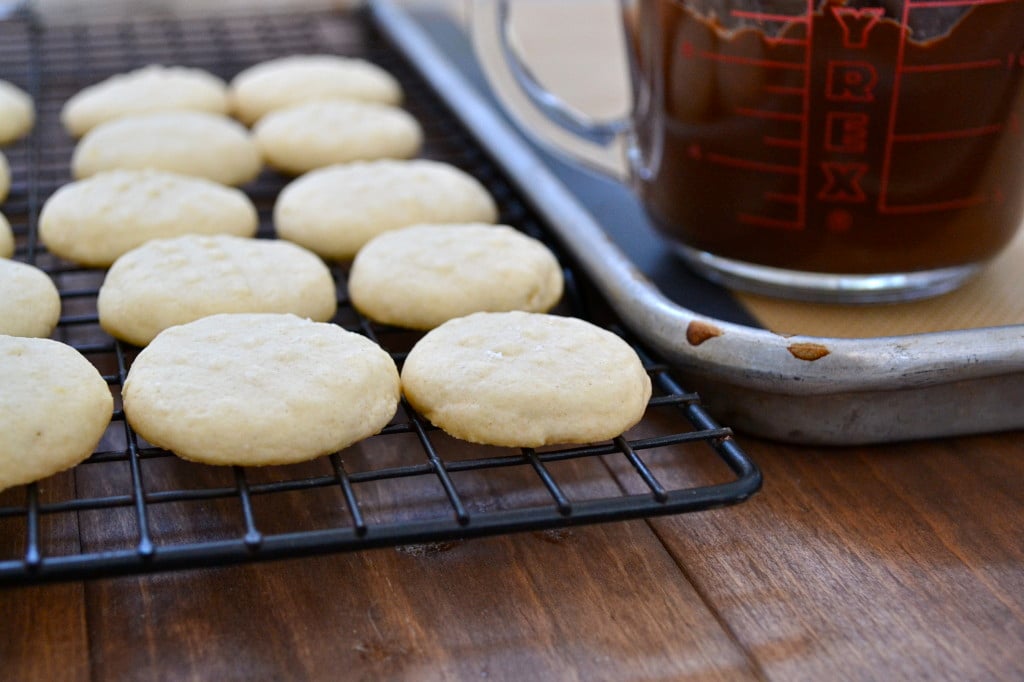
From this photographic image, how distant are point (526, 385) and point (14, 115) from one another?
2.67 ft

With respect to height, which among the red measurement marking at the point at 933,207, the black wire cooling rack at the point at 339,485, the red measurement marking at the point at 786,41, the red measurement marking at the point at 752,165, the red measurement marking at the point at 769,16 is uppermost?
the red measurement marking at the point at 769,16

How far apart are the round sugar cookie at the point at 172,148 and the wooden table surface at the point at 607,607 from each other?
589 mm

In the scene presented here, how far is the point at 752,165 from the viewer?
2.83 ft

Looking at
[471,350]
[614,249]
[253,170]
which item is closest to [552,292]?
[614,249]

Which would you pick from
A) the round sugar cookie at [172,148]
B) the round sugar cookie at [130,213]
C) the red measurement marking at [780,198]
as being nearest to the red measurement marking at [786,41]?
the red measurement marking at [780,198]

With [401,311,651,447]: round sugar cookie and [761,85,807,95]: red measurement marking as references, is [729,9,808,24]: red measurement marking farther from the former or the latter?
[401,311,651,447]: round sugar cookie

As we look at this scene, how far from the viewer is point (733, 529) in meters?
0.74

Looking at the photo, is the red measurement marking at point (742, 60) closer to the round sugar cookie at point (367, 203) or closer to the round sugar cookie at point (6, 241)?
the round sugar cookie at point (367, 203)

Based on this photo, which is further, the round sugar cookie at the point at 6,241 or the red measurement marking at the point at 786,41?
the round sugar cookie at the point at 6,241

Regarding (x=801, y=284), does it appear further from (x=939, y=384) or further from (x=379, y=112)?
(x=379, y=112)

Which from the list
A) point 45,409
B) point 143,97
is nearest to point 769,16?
Result: point 45,409

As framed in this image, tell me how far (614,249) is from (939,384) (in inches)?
10.7

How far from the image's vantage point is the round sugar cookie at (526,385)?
716 mm

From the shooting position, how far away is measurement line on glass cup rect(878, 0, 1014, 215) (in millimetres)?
762
